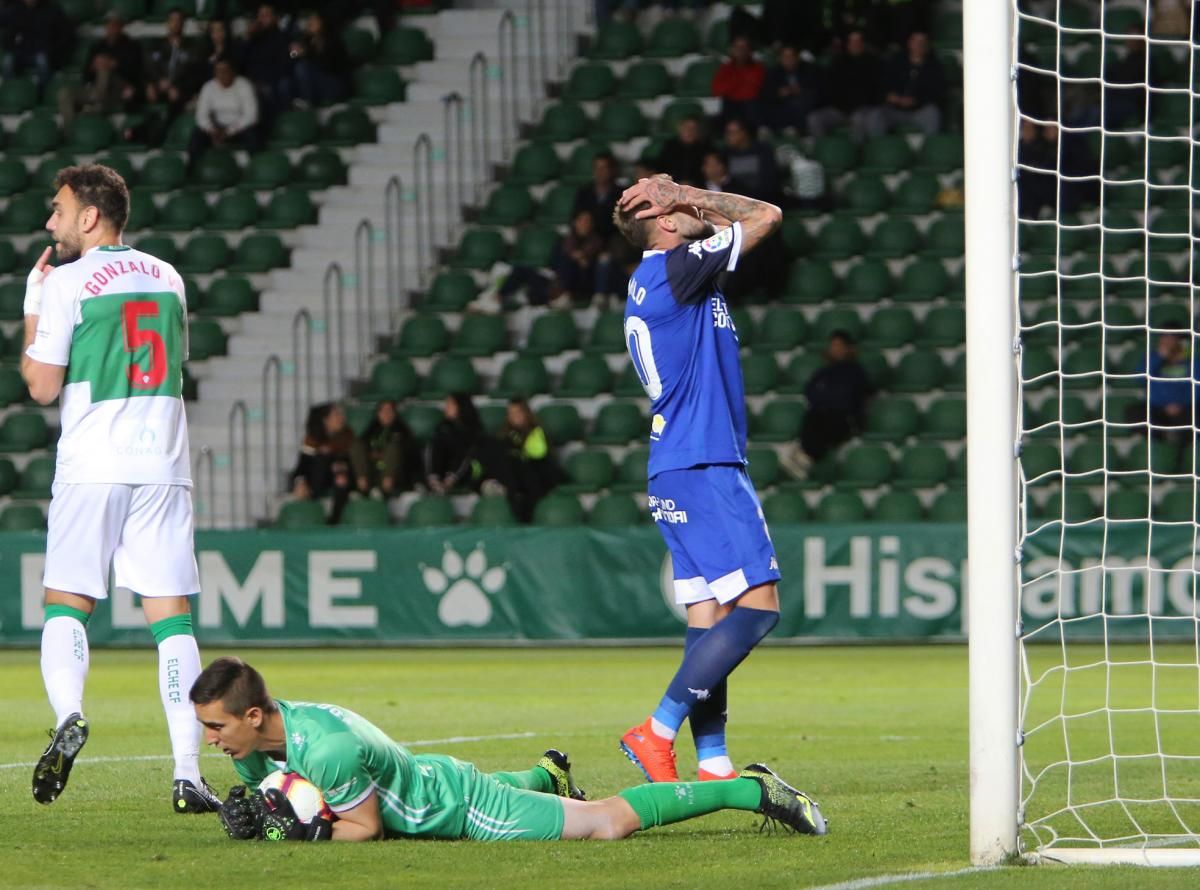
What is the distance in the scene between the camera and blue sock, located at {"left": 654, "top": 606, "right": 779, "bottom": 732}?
260 inches

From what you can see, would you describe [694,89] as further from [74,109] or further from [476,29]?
[74,109]

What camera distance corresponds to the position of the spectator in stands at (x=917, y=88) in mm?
20672

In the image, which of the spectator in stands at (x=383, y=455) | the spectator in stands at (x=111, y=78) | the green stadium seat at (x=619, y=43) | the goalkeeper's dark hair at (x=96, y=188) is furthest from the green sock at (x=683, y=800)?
the spectator in stands at (x=111, y=78)

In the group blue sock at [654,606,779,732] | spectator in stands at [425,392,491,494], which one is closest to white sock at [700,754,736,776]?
blue sock at [654,606,779,732]

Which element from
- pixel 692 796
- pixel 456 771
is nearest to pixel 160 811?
pixel 456 771

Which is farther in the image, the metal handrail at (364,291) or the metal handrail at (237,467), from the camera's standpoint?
the metal handrail at (364,291)

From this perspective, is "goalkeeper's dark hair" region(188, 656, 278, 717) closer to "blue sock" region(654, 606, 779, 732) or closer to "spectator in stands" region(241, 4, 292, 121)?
"blue sock" region(654, 606, 779, 732)

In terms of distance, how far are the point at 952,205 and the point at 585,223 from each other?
3.93 m

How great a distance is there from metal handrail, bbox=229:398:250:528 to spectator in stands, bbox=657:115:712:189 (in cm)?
490

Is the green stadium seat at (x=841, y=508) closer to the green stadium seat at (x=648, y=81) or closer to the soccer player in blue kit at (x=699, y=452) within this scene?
the green stadium seat at (x=648, y=81)

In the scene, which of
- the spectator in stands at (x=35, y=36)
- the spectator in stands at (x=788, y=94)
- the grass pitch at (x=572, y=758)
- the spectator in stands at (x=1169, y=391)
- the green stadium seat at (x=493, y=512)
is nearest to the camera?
the grass pitch at (x=572, y=758)

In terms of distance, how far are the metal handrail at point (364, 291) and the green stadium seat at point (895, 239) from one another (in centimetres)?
539

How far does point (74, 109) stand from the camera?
2333 cm

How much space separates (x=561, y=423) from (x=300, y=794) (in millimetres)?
13333
